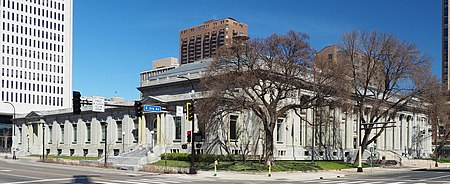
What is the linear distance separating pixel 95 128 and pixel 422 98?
4702 cm

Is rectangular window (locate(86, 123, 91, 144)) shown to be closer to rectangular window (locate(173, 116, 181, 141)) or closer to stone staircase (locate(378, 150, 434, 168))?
rectangular window (locate(173, 116, 181, 141))

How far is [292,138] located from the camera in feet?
252

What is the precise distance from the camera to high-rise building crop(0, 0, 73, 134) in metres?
135

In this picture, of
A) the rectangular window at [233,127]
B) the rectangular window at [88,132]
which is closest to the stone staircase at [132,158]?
the rectangular window at [233,127]

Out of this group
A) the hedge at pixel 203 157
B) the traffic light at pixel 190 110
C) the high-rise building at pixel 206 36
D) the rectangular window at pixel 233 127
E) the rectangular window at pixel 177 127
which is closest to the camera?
the traffic light at pixel 190 110

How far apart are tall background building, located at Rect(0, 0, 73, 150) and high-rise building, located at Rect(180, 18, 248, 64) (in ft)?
138

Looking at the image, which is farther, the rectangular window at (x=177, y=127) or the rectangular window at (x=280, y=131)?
the rectangular window at (x=280, y=131)

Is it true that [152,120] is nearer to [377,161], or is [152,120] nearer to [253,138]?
[253,138]

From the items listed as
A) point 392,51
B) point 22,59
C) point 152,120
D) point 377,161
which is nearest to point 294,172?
point 392,51

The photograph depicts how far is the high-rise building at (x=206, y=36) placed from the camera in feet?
535

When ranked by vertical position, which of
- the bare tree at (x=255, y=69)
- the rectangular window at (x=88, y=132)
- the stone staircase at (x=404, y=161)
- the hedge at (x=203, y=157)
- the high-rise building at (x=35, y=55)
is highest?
the high-rise building at (x=35, y=55)

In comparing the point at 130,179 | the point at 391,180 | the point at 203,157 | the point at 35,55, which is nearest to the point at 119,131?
the point at 203,157

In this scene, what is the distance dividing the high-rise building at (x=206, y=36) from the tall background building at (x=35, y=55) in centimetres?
4209

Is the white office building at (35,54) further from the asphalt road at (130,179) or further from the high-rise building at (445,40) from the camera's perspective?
the high-rise building at (445,40)
